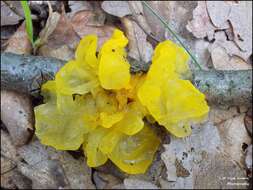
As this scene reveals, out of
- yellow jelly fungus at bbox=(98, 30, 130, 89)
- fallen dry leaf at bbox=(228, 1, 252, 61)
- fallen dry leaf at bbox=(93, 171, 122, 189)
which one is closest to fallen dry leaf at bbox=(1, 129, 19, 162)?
fallen dry leaf at bbox=(93, 171, 122, 189)

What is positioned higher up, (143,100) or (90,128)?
(143,100)

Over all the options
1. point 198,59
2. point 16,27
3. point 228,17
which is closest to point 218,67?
point 198,59

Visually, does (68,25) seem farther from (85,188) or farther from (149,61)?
(85,188)

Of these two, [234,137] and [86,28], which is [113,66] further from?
[234,137]

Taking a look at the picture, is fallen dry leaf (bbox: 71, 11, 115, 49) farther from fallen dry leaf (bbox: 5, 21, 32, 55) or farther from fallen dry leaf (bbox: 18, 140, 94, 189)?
fallen dry leaf (bbox: 18, 140, 94, 189)

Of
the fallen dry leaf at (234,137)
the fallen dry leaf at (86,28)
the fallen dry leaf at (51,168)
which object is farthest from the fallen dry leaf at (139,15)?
the fallen dry leaf at (51,168)

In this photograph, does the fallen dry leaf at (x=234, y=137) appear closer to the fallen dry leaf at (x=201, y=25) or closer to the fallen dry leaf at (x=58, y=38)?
the fallen dry leaf at (x=201, y=25)

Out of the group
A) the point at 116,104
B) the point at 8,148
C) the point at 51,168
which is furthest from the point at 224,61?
the point at 8,148
